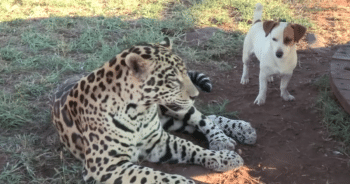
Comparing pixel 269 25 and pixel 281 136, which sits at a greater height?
pixel 269 25

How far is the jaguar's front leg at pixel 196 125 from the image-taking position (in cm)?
421

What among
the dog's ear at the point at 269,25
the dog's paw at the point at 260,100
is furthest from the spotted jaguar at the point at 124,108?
the dog's paw at the point at 260,100

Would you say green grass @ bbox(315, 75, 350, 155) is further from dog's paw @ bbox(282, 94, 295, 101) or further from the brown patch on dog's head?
the brown patch on dog's head

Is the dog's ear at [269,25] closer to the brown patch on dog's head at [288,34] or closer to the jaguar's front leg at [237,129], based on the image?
the brown patch on dog's head at [288,34]

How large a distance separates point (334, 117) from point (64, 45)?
14.0ft

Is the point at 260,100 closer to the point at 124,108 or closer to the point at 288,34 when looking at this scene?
the point at 288,34

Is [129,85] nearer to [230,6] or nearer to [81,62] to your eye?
[81,62]

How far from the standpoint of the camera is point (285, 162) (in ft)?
13.0

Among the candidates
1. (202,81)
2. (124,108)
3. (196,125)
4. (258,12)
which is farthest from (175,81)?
(258,12)

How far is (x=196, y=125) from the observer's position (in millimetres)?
4426

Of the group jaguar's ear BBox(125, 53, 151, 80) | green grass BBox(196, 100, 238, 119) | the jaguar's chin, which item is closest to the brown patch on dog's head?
green grass BBox(196, 100, 238, 119)

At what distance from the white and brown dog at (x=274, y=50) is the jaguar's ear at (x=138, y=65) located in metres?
2.10

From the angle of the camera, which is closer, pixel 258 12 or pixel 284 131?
pixel 284 131

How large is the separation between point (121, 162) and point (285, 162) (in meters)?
1.71
